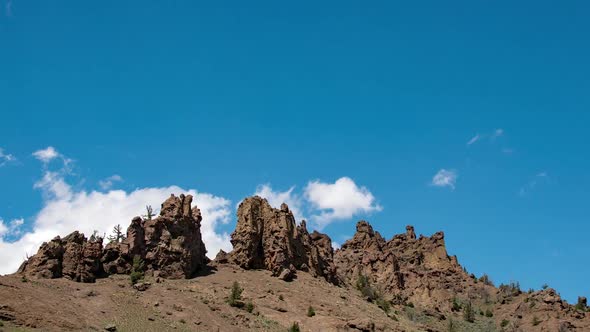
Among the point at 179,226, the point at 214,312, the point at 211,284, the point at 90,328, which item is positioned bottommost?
the point at 90,328

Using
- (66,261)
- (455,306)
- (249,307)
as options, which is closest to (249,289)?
(249,307)

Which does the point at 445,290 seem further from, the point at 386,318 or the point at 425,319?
the point at 386,318

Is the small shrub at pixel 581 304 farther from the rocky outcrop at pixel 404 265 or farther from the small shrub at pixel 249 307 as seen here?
the small shrub at pixel 249 307

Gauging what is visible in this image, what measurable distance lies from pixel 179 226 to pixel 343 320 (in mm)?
21190

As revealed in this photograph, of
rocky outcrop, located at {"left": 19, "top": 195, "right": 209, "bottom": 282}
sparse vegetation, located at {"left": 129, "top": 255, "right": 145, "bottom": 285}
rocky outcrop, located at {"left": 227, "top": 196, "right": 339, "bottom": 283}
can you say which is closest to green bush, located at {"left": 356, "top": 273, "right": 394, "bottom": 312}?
rocky outcrop, located at {"left": 227, "top": 196, "right": 339, "bottom": 283}

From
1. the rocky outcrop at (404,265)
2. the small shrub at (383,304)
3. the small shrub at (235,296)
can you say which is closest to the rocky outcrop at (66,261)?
the small shrub at (235,296)

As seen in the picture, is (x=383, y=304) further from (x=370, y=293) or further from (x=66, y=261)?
(x=66, y=261)

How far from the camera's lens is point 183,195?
79.6 metres

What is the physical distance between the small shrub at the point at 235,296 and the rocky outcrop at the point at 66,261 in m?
13.2

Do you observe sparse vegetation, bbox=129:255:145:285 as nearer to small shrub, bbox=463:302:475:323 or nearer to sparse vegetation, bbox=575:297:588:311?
small shrub, bbox=463:302:475:323

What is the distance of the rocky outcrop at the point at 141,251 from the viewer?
6612cm

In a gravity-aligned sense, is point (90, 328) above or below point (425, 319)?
below

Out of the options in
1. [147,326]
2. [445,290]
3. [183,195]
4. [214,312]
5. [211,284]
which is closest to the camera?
[147,326]

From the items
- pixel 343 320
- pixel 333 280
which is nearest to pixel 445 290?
pixel 333 280
